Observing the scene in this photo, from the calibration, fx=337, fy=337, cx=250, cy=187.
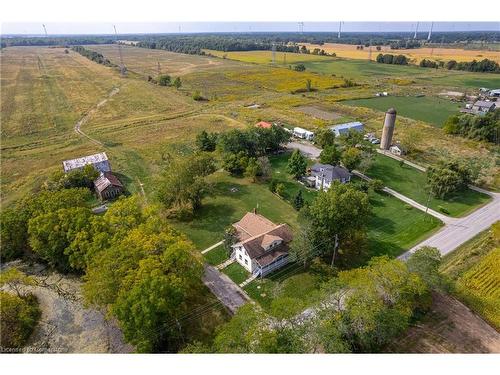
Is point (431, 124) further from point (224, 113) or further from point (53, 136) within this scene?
point (53, 136)

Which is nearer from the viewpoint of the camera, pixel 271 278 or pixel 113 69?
pixel 271 278

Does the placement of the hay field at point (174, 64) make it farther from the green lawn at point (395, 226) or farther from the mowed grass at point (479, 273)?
the mowed grass at point (479, 273)

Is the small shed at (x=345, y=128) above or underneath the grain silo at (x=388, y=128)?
underneath

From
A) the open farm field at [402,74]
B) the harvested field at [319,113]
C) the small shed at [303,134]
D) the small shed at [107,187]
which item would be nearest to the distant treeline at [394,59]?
the open farm field at [402,74]

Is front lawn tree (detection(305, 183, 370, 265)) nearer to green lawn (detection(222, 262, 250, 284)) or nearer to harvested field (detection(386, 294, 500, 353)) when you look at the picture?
green lawn (detection(222, 262, 250, 284))

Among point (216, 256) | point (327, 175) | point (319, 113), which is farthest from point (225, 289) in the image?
point (319, 113)

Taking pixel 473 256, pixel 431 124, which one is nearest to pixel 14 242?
pixel 473 256

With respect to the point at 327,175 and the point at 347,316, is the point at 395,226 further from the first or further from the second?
the point at 347,316
